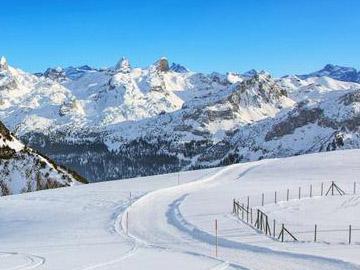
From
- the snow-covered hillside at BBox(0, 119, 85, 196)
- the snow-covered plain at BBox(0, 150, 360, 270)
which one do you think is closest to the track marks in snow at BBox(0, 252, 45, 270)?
the snow-covered plain at BBox(0, 150, 360, 270)

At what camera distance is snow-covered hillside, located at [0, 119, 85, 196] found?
140125 millimetres

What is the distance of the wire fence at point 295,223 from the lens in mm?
44034

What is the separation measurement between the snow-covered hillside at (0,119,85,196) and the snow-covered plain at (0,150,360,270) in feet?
144

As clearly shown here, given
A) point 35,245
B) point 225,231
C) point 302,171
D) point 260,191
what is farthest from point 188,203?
point 302,171

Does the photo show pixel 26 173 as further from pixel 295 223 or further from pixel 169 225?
pixel 295 223

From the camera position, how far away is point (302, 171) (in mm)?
105875

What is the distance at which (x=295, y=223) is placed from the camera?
52969mm

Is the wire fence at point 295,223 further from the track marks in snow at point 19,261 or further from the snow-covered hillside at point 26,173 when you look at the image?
the snow-covered hillside at point 26,173

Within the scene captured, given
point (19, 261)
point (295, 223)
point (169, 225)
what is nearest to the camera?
point (19, 261)

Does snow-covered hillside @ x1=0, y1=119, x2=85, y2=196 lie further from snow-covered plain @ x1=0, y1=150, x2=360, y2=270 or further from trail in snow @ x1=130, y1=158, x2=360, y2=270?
trail in snow @ x1=130, y1=158, x2=360, y2=270

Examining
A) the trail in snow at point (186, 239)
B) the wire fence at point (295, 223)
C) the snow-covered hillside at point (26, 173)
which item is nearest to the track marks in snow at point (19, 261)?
the trail in snow at point (186, 239)

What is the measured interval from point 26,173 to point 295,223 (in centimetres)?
10121

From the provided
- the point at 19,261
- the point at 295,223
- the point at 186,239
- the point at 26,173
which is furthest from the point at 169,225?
the point at 26,173

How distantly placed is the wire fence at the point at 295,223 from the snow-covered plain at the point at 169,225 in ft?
2.77
